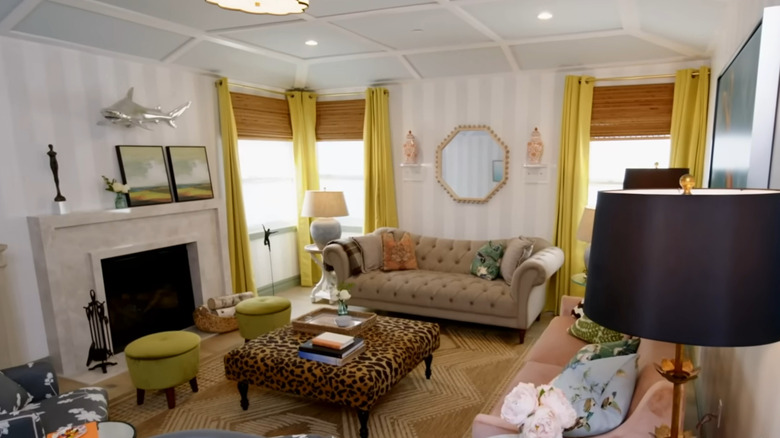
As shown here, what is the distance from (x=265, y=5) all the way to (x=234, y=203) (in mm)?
3163

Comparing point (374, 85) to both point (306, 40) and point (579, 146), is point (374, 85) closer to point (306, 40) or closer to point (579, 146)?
point (306, 40)

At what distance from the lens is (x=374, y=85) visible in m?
5.66

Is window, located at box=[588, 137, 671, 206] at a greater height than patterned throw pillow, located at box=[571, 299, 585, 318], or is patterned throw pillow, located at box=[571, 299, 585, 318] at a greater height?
window, located at box=[588, 137, 671, 206]

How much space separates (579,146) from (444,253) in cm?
177

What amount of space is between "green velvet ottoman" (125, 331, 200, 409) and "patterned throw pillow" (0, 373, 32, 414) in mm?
633

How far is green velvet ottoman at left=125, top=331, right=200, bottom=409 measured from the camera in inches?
119

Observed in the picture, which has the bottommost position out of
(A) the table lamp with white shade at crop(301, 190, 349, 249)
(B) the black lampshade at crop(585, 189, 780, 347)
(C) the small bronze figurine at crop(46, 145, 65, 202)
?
(A) the table lamp with white shade at crop(301, 190, 349, 249)

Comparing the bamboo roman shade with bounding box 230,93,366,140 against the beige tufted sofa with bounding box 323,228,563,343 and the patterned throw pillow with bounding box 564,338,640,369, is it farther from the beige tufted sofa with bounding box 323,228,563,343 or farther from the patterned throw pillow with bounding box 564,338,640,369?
the patterned throw pillow with bounding box 564,338,640,369

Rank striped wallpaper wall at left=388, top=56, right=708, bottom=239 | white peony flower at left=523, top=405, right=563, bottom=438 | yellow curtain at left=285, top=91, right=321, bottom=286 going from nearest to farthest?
white peony flower at left=523, top=405, right=563, bottom=438 → striped wallpaper wall at left=388, top=56, right=708, bottom=239 → yellow curtain at left=285, top=91, right=321, bottom=286

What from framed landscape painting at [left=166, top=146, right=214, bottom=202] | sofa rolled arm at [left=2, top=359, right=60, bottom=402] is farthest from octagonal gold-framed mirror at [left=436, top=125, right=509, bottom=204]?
sofa rolled arm at [left=2, top=359, right=60, bottom=402]

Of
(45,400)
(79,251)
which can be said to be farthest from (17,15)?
(45,400)

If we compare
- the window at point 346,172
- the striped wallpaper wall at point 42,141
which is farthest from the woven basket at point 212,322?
the window at point 346,172

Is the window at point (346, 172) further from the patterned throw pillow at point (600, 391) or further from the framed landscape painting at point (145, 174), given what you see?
the patterned throw pillow at point (600, 391)

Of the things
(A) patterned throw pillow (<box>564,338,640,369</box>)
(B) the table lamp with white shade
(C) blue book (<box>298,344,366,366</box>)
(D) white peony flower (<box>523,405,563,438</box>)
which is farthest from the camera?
(B) the table lamp with white shade
